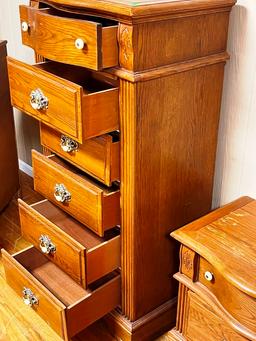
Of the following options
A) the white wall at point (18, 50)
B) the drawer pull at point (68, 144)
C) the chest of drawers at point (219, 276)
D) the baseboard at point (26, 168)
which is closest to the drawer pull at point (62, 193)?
the drawer pull at point (68, 144)

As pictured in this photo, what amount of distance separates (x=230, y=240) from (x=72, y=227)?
532 mm

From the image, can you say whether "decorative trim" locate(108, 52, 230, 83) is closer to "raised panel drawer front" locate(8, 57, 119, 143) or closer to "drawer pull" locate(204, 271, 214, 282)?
"raised panel drawer front" locate(8, 57, 119, 143)

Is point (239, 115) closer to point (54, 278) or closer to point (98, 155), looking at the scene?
point (98, 155)

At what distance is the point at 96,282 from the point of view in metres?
1.49

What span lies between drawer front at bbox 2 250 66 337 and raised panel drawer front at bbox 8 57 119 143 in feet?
1.61

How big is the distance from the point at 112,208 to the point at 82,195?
0.31 feet

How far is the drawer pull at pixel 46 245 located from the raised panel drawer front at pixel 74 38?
1.85 feet

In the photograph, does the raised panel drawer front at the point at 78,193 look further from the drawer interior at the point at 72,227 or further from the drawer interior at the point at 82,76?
the drawer interior at the point at 82,76

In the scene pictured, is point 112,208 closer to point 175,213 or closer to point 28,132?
point 175,213

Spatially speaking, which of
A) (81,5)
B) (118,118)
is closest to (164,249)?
(118,118)

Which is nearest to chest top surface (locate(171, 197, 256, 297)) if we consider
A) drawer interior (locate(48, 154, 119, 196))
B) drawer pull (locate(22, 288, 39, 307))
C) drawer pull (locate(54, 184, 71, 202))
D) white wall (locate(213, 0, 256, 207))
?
white wall (locate(213, 0, 256, 207))

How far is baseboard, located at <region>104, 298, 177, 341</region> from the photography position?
4.79 feet

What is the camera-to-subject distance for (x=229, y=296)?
113cm

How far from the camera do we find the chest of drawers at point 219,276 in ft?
3.59
